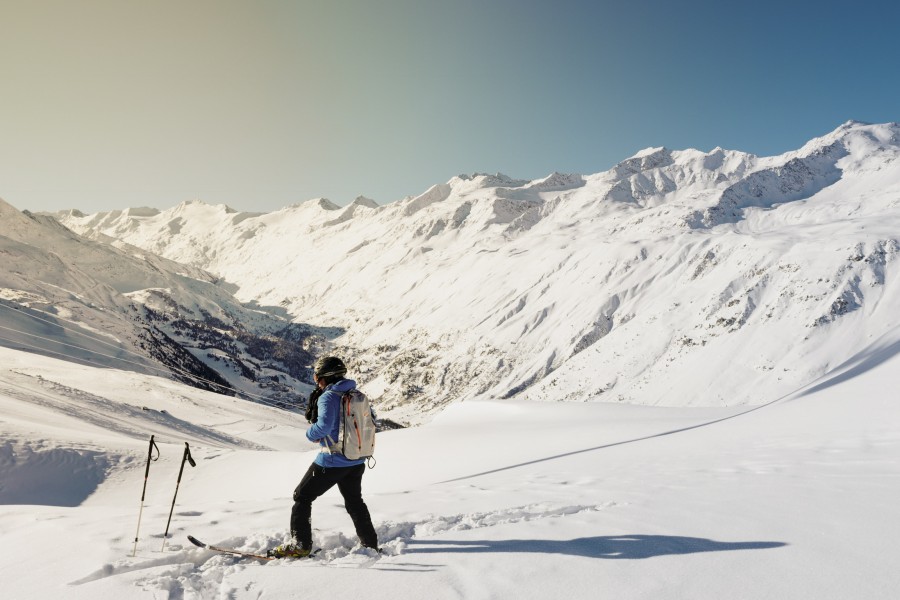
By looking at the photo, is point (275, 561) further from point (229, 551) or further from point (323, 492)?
point (323, 492)

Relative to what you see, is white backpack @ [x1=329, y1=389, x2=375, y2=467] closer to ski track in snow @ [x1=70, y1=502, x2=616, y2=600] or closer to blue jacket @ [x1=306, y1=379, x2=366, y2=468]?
blue jacket @ [x1=306, y1=379, x2=366, y2=468]

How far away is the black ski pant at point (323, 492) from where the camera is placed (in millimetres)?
6039

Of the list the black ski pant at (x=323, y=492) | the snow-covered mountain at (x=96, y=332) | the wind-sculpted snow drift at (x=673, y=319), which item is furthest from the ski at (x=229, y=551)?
the wind-sculpted snow drift at (x=673, y=319)

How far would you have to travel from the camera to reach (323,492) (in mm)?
6203

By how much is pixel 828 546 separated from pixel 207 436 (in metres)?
37.3

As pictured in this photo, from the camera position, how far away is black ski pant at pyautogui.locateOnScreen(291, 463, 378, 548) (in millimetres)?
6039

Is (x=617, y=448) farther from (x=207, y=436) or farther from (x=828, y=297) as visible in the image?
(x=828, y=297)

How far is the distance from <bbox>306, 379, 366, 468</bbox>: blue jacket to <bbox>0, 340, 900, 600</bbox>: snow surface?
1081mm

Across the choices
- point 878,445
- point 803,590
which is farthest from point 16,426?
point 878,445

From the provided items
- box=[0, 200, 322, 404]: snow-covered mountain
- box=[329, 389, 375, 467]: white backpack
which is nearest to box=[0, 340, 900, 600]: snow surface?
box=[329, 389, 375, 467]: white backpack

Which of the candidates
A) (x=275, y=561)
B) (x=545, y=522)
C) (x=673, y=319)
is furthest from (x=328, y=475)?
(x=673, y=319)

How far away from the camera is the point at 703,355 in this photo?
95.7 metres

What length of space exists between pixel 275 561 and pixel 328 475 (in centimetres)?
110

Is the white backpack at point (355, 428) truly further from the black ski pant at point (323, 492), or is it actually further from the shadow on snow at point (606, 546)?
the shadow on snow at point (606, 546)
